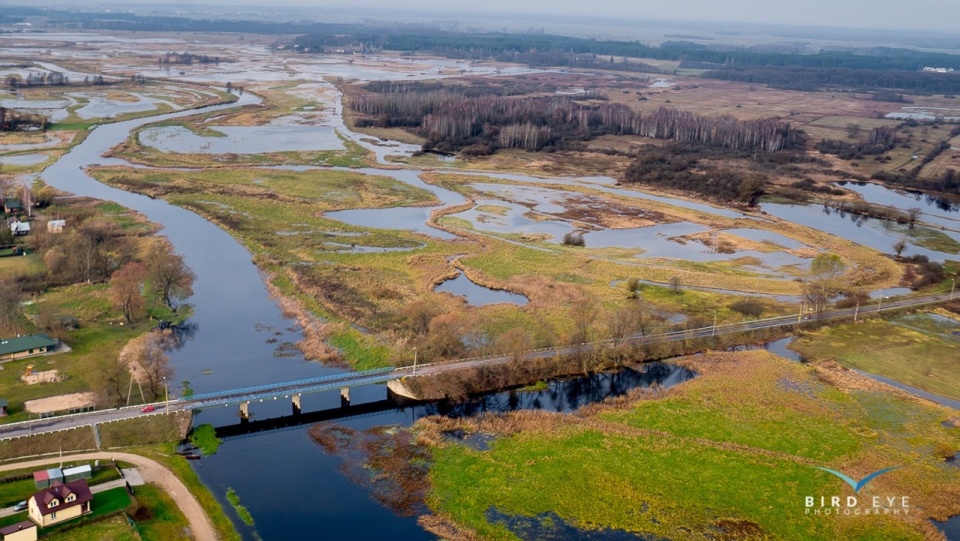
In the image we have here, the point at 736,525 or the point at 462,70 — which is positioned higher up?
the point at 462,70

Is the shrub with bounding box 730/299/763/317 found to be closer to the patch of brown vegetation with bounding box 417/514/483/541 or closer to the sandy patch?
the patch of brown vegetation with bounding box 417/514/483/541

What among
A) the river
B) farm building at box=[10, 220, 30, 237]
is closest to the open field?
the river

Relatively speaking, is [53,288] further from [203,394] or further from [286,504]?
[286,504]

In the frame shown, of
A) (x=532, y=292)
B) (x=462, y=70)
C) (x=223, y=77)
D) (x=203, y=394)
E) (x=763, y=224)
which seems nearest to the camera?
(x=203, y=394)

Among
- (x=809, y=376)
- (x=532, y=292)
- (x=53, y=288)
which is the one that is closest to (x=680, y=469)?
(x=809, y=376)

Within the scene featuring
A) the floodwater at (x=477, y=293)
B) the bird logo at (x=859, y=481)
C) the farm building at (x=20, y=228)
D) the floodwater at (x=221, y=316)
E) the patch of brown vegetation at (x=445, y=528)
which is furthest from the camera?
the farm building at (x=20, y=228)

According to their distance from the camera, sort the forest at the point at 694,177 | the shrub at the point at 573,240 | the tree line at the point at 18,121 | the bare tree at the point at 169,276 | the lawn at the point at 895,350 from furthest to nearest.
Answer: the tree line at the point at 18,121 < the forest at the point at 694,177 < the shrub at the point at 573,240 < the bare tree at the point at 169,276 < the lawn at the point at 895,350

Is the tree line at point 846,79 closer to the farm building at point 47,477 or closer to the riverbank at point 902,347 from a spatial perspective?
the riverbank at point 902,347

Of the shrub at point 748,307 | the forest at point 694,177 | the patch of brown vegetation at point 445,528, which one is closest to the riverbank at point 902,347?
the shrub at point 748,307
